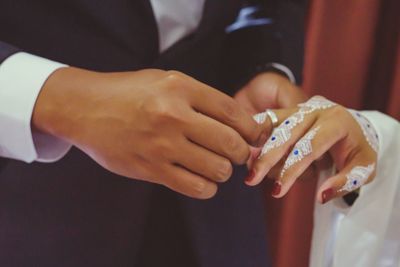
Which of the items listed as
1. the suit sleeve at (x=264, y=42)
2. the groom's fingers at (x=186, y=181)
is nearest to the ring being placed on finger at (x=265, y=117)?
the groom's fingers at (x=186, y=181)

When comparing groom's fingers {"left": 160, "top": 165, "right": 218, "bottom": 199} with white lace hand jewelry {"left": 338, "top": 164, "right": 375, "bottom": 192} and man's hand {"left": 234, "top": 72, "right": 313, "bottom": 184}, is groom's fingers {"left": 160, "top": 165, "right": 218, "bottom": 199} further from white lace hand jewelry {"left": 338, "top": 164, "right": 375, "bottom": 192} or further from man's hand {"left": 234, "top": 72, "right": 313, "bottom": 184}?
man's hand {"left": 234, "top": 72, "right": 313, "bottom": 184}

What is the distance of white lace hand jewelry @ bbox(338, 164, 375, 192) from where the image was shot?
23.7 inches

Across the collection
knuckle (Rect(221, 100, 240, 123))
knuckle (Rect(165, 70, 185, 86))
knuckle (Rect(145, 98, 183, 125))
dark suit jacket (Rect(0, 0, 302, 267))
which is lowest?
dark suit jacket (Rect(0, 0, 302, 267))

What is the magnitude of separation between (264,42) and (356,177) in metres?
0.31

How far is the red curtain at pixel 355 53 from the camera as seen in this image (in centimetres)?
91

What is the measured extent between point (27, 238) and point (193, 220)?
210 millimetres

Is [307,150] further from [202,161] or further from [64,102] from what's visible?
[64,102]

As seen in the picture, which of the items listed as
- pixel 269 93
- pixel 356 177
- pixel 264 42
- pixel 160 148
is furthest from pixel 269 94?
pixel 160 148

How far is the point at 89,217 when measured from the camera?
0.70 metres

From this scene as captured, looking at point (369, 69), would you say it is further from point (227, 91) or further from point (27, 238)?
point (27, 238)

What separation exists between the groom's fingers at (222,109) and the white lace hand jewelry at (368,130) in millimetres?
157

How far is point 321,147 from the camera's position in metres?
0.58

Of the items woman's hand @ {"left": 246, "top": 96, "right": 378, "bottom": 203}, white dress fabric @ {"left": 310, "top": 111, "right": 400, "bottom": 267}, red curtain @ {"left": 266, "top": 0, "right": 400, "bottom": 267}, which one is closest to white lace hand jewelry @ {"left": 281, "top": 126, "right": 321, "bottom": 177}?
woman's hand @ {"left": 246, "top": 96, "right": 378, "bottom": 203}

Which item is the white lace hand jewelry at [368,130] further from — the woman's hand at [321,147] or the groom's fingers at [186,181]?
the groom's fingers at [186,181]
